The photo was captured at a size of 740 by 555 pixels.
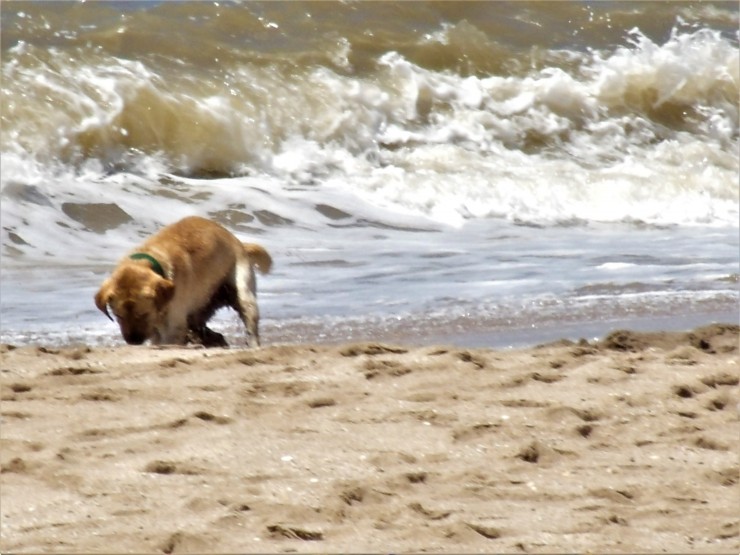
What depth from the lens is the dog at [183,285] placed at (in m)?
6.27

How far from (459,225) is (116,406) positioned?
7.14 meters

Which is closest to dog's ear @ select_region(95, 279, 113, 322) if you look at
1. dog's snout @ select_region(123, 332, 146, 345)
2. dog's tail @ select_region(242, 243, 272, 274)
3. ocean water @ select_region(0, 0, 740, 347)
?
dog's snout @ select_region(123, 332, 146, 345)

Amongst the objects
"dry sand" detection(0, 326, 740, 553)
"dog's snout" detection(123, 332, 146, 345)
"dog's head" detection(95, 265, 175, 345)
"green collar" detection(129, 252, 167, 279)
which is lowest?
"dry sand" detection(0, 326, 740, 553)

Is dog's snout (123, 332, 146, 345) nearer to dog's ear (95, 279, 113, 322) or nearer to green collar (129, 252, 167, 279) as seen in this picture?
dog's ear (95, 279, 113, 322)

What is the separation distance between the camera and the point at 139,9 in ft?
50.3

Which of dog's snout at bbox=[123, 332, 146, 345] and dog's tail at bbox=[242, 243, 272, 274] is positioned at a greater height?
dog's tail at bbox=[242, 243, 272, 274]

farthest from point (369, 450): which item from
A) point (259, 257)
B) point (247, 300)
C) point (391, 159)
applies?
point (391, 159)

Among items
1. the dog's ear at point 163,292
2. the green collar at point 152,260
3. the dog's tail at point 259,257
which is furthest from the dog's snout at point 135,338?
the dog's tail at point 259,257

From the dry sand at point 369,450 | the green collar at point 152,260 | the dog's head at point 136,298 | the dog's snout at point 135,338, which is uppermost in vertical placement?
the green collar at point 152,260

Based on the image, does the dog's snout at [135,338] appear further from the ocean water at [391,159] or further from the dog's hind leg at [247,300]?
the ocean water at [391,159]

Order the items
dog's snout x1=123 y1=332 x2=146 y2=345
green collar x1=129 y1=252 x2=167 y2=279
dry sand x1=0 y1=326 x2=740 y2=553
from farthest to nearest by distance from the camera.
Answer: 1. green collar x1=129 y1=252 x2=167 y2=279
2. dog's snout x1=123 y1=332 x2=146 y2=345
3. dry sand x1=0 y1=326 x2=740 y2=553

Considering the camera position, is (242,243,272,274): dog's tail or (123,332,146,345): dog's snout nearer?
(123,332,146,345): dog's snout

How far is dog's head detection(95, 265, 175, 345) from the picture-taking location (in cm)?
623

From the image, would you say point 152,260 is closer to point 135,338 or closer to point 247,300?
point 135,338
